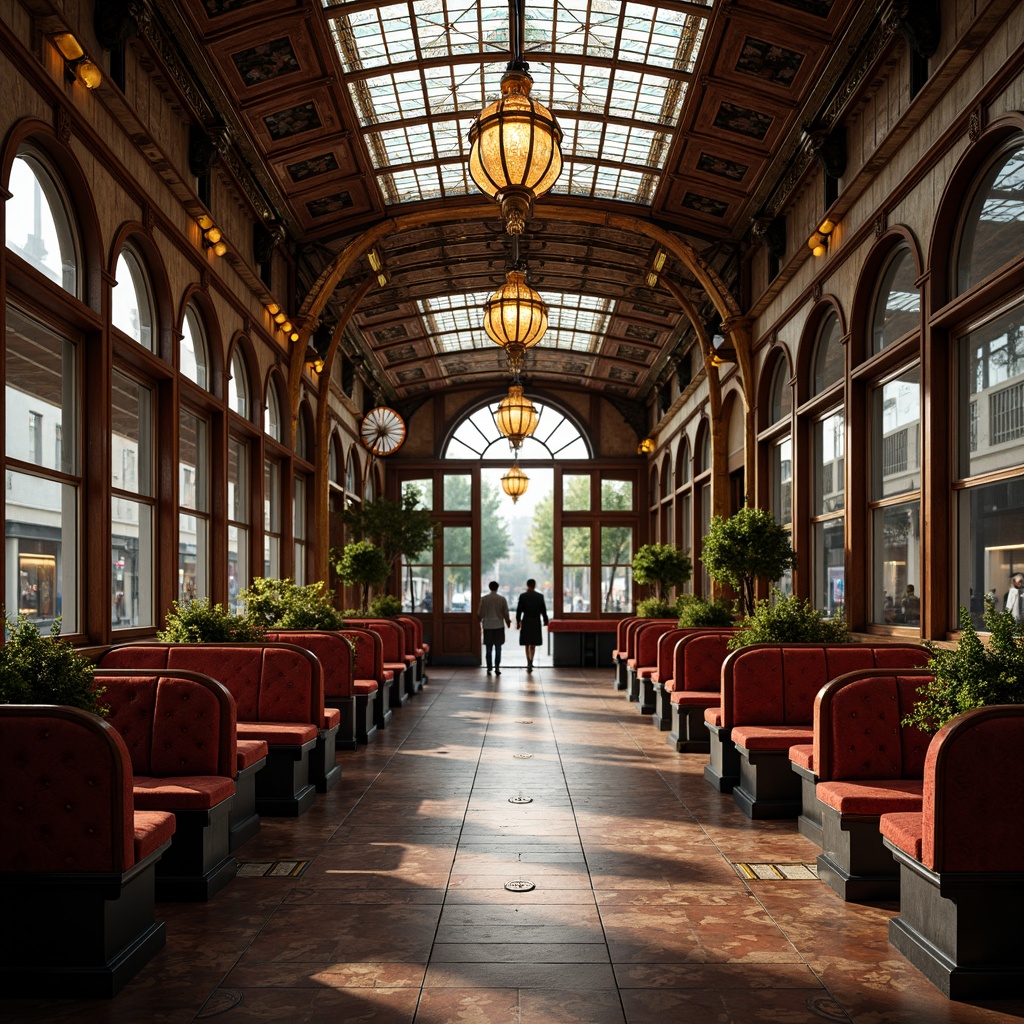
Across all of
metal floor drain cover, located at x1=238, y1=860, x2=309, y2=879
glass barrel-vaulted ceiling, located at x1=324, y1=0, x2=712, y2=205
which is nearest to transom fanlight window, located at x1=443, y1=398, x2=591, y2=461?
glass barrel-vaulted ceiling, located at x1=324, y1=0, x2=712, y2=205

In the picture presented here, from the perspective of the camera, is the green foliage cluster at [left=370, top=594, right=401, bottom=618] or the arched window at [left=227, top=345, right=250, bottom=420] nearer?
the arched window at [left=227, top=345, right=250, bottom=420]

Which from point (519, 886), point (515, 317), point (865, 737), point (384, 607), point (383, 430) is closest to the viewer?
point (519, 886)

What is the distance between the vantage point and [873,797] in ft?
15.6

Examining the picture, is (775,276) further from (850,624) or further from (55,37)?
(55,37)

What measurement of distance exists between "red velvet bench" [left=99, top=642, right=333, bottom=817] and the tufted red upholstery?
2875 mm

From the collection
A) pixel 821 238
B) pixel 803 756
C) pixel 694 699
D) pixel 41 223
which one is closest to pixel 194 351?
pixel 41 223

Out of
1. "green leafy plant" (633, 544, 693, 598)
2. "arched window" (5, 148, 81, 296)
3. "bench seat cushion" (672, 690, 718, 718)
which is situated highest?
"arched window" (5, 148, 81, 296)

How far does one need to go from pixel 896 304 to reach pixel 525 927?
6188 millimetres

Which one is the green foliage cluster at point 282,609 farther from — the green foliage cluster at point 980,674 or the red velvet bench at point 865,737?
the green foliage cluster at point 980,674

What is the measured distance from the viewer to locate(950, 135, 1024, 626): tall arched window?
6.12 m

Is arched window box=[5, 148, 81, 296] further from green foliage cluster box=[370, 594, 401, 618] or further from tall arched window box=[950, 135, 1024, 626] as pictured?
green foliage cluster box=[370, 594, 401, 618]

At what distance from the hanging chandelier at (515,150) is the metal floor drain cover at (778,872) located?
385cm

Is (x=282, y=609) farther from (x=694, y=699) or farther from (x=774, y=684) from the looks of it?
(x=774, y=684)

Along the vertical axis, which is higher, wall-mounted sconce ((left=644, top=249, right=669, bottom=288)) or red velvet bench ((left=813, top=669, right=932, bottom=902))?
wall-mounted sconce ((left=644, top=249, right=669, bottom=288))
